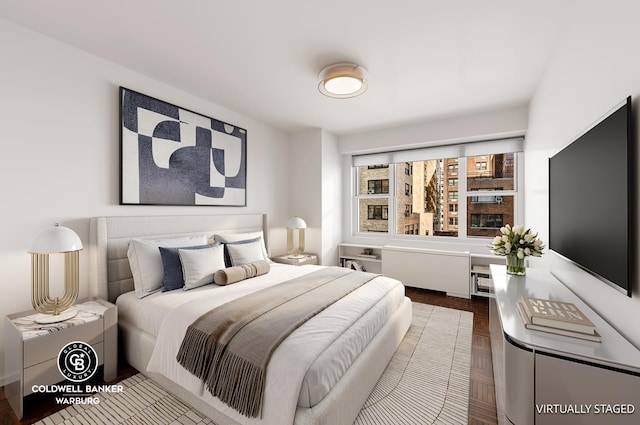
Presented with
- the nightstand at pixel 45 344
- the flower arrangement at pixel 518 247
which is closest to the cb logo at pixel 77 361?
the nightstand at pixel 45 344

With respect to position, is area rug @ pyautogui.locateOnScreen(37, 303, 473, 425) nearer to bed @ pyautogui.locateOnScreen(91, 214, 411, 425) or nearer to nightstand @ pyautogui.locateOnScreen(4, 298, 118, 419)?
bed @ pyautogui.locateOnScreen(91, 214, 411, 425)

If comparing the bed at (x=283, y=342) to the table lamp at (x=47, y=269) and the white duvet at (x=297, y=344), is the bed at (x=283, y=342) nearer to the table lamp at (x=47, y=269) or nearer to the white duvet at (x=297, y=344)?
the white duvet at (x=297, y=344)

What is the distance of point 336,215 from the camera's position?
16.2ft

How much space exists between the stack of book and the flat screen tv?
0.20 meters

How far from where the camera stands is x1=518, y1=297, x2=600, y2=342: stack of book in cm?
120

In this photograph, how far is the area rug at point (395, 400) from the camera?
1723mm

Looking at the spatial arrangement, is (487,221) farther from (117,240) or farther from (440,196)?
(117,240)

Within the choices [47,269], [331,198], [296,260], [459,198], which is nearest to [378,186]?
[331,198]

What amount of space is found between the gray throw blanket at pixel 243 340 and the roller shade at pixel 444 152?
312cm

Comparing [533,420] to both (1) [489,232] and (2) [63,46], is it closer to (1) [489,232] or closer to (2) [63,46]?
(1) [489,232]

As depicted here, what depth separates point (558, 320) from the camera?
126 centimetres

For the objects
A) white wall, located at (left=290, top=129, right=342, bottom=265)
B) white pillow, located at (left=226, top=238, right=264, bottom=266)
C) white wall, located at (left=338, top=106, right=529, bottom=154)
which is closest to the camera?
white pillow, located at (left=226, top=238, right=264, bottom=266)

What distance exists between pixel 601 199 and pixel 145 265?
3121mm

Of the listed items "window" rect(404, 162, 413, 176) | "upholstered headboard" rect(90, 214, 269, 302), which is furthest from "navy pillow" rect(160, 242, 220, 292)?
"window" rect(404, 162, 413, 176)
